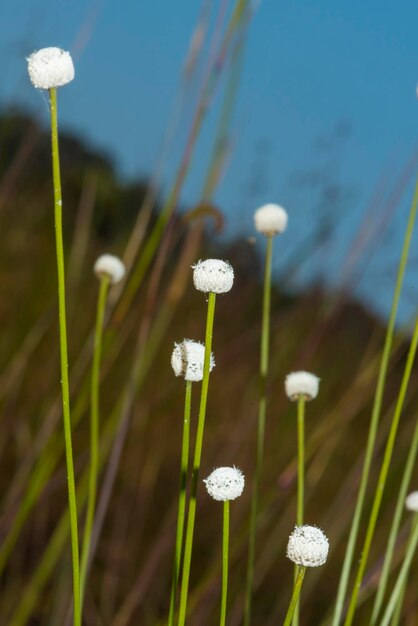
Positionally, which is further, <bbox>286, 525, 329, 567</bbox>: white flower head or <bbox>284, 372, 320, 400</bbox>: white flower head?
<bbox>284, 372, 320, 400</bbox>: white flower head

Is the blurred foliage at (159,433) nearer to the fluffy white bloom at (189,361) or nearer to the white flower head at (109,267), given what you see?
the white flower head at (109,267)

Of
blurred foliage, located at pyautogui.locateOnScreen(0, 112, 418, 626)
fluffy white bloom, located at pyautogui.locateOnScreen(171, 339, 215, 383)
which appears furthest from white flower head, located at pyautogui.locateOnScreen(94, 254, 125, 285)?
fluffy white bloom, located at pyautogui.locateOnScreen(171, 339, 215, 383)

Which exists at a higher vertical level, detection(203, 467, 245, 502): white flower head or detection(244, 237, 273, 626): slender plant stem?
detection(244, 237, 273, 626): slender plant stem

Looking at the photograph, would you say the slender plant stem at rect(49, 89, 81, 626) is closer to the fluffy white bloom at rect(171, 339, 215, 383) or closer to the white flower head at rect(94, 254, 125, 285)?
the fluffy white bloom at rect(171, 339, 215, 383)

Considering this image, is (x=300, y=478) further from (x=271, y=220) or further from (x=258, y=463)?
(x=271, y=220)

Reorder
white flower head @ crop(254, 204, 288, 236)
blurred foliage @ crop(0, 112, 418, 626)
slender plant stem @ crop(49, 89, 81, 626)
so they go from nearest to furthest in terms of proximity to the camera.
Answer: slender plant stem @ crop(49, 89, 81, 626) → white flower head @ crop(254, 204, 288, 236) → blurred foliage @ crop(0, 112, 418, 626)

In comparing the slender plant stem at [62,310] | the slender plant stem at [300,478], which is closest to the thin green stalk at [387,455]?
the slender plant stem at [300,478]

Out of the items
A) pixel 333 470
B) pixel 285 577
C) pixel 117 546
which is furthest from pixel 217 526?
pixel 333 470
